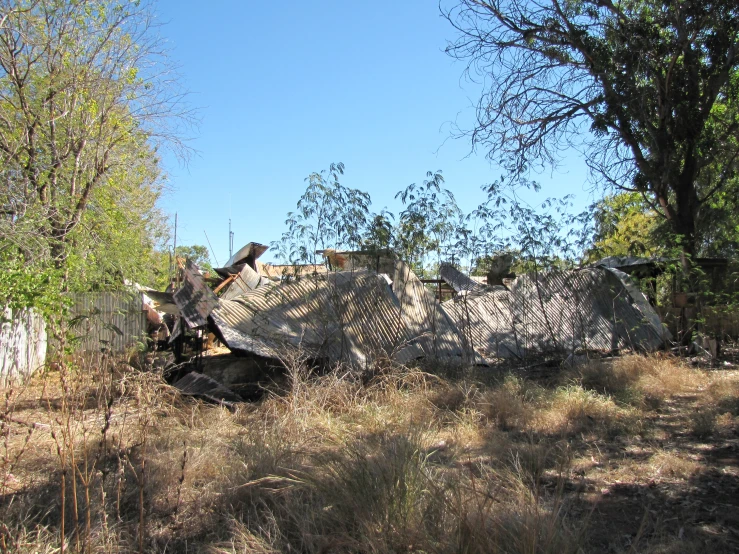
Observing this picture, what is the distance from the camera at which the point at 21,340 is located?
8.30 meters

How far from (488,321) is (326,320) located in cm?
360

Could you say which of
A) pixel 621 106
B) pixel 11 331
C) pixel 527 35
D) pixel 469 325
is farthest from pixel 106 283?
pixel 621 106

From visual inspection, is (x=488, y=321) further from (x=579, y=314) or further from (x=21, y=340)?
(x=21, y=340)

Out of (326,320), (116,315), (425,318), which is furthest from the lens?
(116,315)

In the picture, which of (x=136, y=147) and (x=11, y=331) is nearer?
(x=11, y=331)

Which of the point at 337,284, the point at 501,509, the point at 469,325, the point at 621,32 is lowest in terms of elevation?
the point at 501,509

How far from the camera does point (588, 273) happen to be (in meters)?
10.7

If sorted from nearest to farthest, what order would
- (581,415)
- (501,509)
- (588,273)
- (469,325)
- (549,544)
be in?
(549,544) < (501,509) < (581,415) < (469,325) < (588,273)

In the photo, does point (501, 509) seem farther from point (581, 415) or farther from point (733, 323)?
point (733, 323)

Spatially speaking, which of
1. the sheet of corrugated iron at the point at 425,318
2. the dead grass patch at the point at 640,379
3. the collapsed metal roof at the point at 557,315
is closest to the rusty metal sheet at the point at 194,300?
the sheet of corrugated iron at the point at 425,318

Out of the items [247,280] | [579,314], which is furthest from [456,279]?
[247,280]

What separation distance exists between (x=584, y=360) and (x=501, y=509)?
21.5 feet

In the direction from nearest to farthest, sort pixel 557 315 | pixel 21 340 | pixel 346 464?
1. pixel 346 464
2. pixel 21 340
3. pixel 557 315

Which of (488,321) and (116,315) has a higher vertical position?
(116,315)
